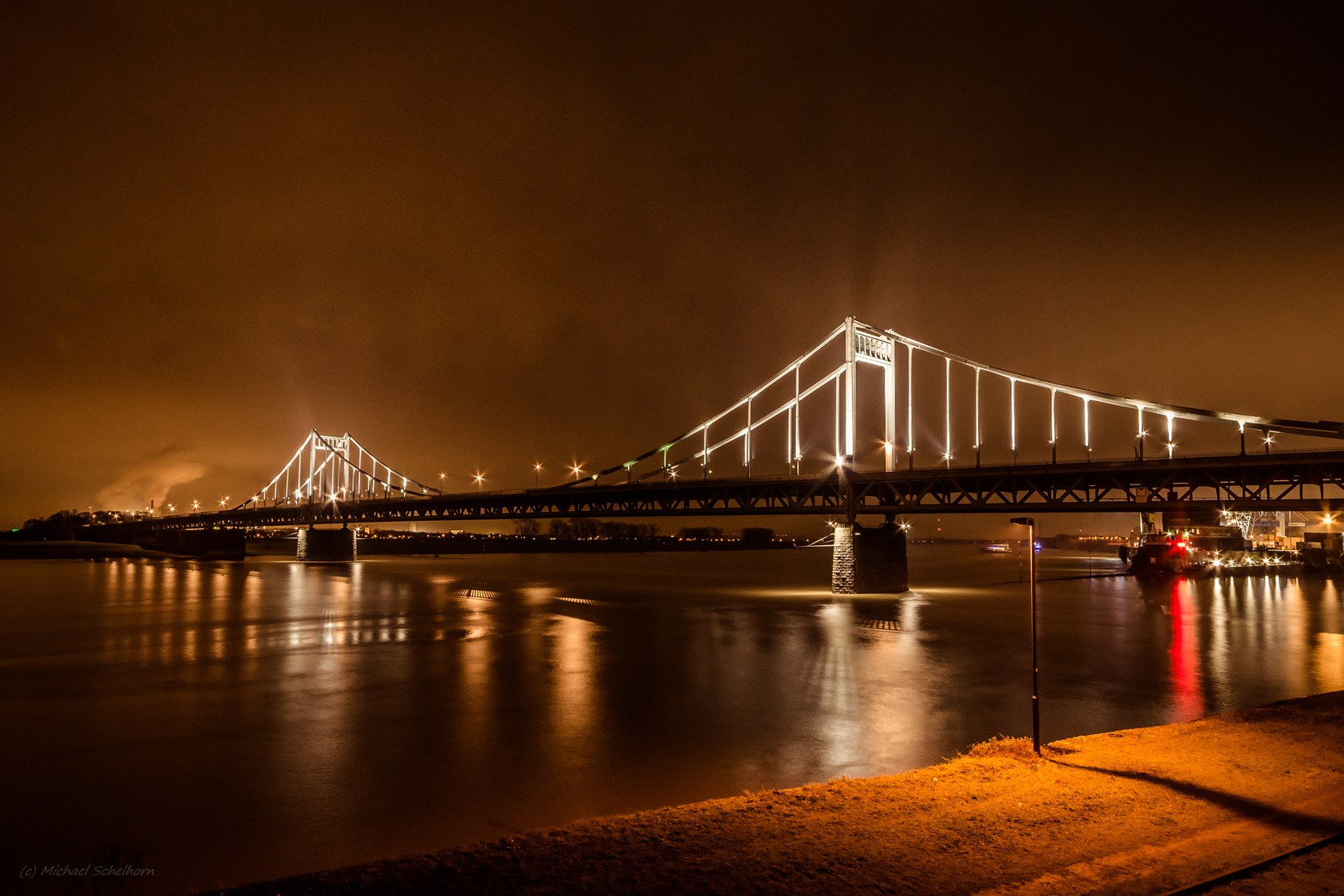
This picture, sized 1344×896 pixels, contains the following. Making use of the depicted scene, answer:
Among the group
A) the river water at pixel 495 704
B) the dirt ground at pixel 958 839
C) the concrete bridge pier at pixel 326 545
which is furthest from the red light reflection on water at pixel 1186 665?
the concrete bridge pier at pixel 326 545

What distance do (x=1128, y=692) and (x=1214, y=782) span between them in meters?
11.6

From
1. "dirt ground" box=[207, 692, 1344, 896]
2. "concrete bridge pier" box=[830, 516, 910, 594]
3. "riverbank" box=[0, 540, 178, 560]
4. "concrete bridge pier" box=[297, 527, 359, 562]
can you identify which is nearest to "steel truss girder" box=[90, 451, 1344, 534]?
"concrete bridge pier" box=[830, 516, 910, 594]

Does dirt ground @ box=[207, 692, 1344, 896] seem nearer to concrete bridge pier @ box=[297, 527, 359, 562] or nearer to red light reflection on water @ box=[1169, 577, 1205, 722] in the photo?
red light reflection on water @ box=[1169, 577, 1205, 722]

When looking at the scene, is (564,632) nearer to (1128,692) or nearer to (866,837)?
(1128,692)

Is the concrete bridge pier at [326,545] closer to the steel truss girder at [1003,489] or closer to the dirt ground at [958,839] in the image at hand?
the steel truss girder at [1003,489]

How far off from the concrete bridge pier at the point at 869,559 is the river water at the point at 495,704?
810 centimetres

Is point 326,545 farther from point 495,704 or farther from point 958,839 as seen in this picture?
point 958,839

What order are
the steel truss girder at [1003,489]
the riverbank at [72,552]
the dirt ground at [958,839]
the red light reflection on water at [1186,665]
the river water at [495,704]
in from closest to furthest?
the dirt ground at [958,839] → the river water at [495,704] → the red light reflection on water at [1186,665] → the steel truss girder at [1003,489] → the riverbank at [72,552]

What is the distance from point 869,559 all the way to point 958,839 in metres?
47.1

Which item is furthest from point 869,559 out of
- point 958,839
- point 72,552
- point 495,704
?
point 72,552

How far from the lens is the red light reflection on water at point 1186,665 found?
58.3 feet

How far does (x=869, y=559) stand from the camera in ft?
175

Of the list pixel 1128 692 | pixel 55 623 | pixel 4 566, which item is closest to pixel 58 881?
pixel 1128 692

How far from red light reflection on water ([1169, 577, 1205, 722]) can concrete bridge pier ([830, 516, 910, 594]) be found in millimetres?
16052
